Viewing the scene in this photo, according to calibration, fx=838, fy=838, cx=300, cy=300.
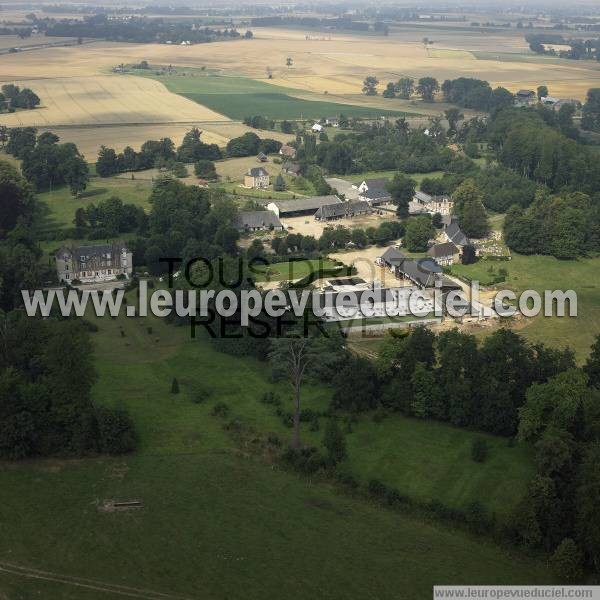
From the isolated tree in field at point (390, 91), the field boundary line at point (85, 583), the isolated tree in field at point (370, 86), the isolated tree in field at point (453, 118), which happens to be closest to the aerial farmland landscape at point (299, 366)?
the field boundary line at point (85, 583)

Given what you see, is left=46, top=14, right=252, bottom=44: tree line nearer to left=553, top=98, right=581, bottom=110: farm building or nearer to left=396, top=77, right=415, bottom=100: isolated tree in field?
left=396, top=77, right=415, bottom=100: isolated tree in field

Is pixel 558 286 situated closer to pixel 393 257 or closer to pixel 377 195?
pixel 393 257

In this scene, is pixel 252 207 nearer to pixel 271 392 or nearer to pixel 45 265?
pixel 45 265

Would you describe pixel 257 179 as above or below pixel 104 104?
below

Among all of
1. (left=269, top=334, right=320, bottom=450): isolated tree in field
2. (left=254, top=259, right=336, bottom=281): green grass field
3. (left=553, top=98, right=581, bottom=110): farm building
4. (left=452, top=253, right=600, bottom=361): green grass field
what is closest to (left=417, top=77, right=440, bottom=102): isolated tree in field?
(left=553, top=98, right=581, bottom=110): farm building

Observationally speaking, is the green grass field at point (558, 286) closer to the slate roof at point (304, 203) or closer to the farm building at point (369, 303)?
the farm building at point (369, 303)

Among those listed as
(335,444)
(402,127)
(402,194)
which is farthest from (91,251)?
(402,127)

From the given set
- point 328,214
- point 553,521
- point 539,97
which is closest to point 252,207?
point 328,214
